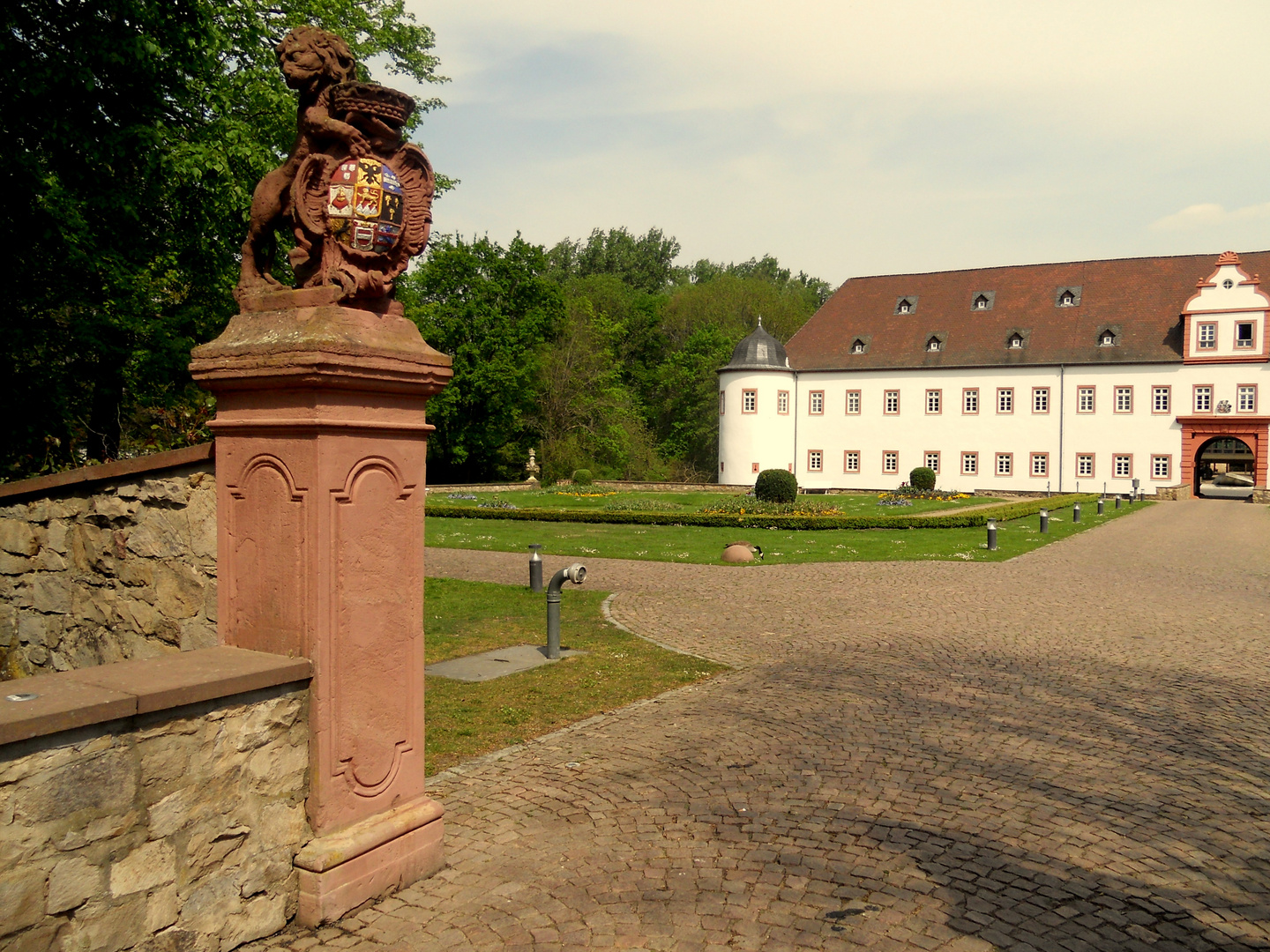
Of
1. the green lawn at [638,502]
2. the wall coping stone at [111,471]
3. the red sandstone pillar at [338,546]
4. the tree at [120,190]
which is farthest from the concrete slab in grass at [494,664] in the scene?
the green lawn at [638,502]

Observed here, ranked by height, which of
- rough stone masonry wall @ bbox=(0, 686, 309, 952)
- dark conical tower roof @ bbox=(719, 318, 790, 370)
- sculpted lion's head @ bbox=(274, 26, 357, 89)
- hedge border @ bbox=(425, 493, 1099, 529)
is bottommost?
hedge border @ bbox=(425, 493, 1099, 529)

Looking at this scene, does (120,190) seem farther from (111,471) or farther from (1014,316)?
Result: (1014,316)

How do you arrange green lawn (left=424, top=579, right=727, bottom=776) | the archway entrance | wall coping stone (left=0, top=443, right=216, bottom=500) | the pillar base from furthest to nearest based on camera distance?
the archway entrance → green lawn (left=424, top=579, right=727, bottom=776) → wall coping stone (left=0, top=443, right=216, bottom=500) → the pillar base

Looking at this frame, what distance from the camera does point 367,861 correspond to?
4.05m

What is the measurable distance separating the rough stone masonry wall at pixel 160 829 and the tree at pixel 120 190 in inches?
363

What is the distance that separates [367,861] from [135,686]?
1.25 meters

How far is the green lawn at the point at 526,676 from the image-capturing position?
6754 millimetres

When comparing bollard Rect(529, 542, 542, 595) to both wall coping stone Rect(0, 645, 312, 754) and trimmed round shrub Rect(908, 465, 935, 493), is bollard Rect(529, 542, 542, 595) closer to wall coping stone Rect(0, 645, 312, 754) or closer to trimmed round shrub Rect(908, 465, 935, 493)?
wall coping stone Rect(0, 645, 312, 754)

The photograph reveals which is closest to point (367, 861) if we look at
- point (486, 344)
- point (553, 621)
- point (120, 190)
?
point (553, 621)

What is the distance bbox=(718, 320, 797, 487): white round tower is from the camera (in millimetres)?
54031

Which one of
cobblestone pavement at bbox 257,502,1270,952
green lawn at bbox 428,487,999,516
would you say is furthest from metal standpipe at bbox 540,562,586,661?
green lawn at bbox 428,487,999,516

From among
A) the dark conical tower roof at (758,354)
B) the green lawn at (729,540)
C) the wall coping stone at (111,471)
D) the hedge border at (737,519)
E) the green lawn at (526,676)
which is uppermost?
the dark conical tower roof at (758,354)

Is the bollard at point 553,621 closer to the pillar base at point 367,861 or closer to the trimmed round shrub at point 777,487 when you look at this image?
the pillar base at point 367,861

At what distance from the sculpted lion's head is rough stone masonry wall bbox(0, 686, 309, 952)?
2.59m
